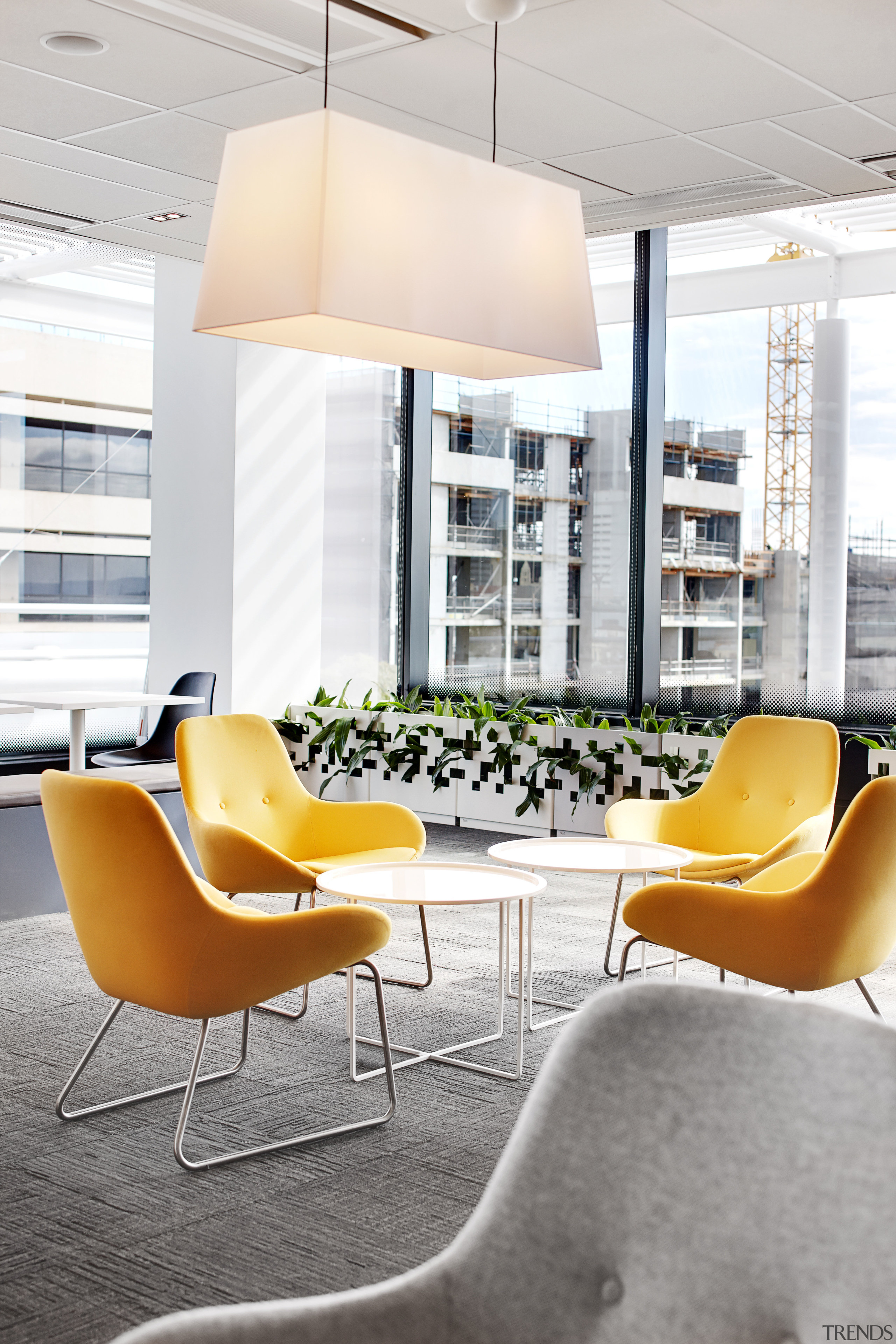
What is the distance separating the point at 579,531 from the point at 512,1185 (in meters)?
6.39

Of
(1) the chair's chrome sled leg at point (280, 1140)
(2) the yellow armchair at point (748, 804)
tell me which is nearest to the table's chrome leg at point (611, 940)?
(2) the yellow armchair at point (748, 804)

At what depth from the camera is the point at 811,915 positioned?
10.8ft

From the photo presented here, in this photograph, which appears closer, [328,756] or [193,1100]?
[193,1100]

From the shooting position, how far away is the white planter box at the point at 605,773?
6.59 metres

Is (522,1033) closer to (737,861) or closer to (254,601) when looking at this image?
(737,861)

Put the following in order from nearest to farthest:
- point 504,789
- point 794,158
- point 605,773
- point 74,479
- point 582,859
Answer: point 582,859
point 794,158
point 605,773
point 504,789
point 74,479

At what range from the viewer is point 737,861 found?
4305 mm

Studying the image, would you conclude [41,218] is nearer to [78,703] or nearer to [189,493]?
[189,493]

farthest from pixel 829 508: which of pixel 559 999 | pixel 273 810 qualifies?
pixel 273 810

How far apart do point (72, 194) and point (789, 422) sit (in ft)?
12.2

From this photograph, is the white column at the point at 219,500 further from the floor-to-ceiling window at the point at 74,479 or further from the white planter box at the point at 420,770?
the white planter box at the point at 420,770

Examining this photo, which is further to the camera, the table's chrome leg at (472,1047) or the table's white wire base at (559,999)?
the table's white wire base at (559,999)

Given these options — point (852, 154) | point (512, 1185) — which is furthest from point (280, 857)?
point (852, 154)

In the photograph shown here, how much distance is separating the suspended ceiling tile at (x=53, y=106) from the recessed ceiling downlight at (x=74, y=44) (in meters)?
0.26
